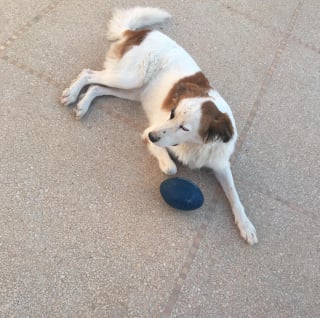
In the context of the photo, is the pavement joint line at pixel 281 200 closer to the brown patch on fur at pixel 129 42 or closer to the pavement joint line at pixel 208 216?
the pavement joint line at pixel 208 216

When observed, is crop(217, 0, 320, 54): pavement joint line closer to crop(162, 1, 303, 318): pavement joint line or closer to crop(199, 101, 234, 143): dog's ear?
crop(162, 1, 303, 318): pavement joint line

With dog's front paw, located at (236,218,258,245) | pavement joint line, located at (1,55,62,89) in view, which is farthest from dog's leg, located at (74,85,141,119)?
dog's front paw, located at (236,218,258,245)

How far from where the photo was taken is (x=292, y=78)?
305cm

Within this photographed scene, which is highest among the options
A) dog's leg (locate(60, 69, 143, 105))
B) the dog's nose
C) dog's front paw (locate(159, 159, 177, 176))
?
the dog's nose

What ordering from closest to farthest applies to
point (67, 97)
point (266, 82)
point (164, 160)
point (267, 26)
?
point (164, 160), point (67, 97), point (266, 82), point (267, 26)

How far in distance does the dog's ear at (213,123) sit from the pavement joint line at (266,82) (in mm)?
540

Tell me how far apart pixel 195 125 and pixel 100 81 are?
85 centimetres

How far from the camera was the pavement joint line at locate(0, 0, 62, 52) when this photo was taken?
262 centimetres

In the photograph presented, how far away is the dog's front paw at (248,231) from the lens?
2133 mm

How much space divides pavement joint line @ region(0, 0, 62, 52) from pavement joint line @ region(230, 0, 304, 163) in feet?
5.24

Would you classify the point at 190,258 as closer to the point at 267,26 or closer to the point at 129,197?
the point at 129,197

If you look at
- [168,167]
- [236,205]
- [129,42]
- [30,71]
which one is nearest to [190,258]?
[236,205]

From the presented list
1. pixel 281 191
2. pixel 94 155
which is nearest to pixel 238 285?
pixel 281 191

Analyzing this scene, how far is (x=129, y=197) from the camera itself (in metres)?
2.17
